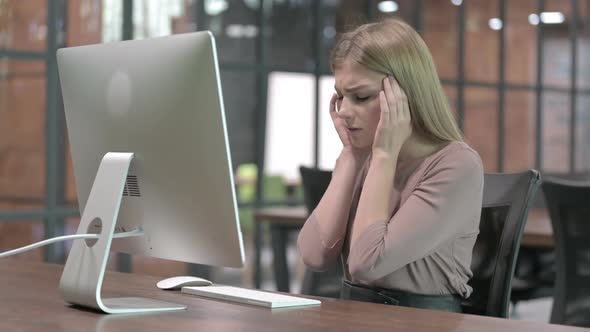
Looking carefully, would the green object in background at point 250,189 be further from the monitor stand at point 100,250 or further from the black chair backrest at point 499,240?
the monitor stand at point 100,250

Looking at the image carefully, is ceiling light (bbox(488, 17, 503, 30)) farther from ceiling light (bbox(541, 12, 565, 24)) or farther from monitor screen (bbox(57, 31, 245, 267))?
monitor screen (bbox(57, 31, 245, 267))

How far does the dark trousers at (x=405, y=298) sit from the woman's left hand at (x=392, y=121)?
299 mm

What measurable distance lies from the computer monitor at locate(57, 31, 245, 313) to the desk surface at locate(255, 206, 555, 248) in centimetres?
177

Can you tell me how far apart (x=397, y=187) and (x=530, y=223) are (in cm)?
170

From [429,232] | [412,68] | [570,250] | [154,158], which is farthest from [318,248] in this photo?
[570,250]

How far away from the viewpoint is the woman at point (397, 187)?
1914mm

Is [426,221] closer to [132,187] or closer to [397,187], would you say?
[397,187]

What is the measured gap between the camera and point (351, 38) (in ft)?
6.93

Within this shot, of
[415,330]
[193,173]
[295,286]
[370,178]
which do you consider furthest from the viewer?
[295,286]

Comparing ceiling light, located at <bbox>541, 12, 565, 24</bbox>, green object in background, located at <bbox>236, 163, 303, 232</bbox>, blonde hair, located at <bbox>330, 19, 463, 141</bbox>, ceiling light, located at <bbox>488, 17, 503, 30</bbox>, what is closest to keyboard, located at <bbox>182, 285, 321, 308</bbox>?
blonde hair, located at <bbox>330, 19, 463, 141</bbox>

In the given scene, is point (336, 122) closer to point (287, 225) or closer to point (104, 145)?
point (104, 145)

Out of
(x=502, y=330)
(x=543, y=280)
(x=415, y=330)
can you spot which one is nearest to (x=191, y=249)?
(x=415, y=330)

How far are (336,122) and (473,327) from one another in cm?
85

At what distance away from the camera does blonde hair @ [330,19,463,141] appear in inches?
80.2
